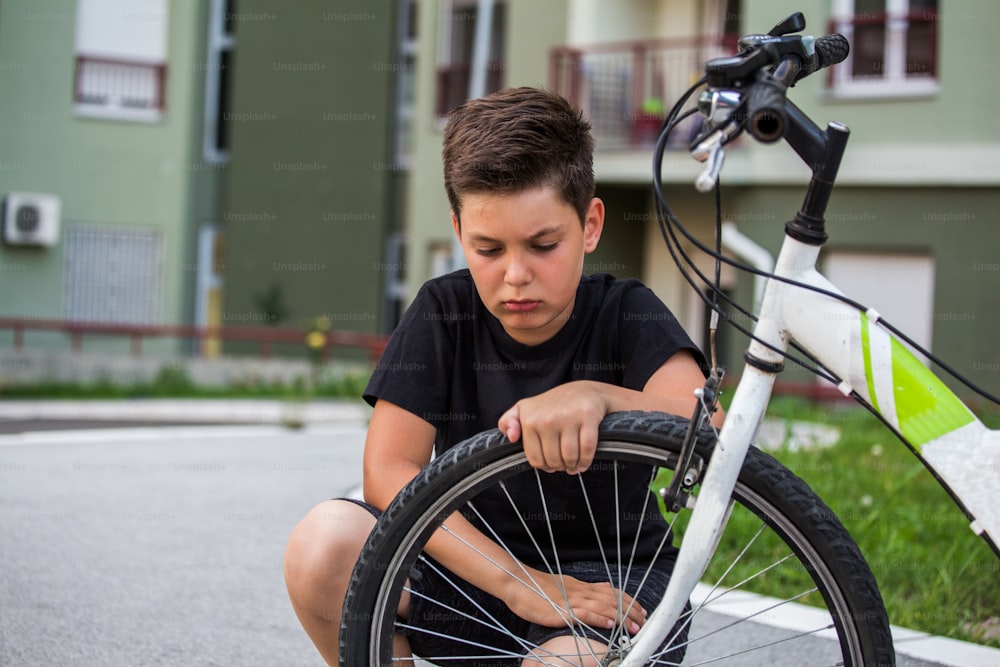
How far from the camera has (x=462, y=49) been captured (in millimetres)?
17500

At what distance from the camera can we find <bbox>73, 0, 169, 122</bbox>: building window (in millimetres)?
18359

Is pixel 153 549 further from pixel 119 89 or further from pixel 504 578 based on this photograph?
pixel 119 89

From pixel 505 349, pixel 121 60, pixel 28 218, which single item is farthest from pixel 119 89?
pixel 505 349

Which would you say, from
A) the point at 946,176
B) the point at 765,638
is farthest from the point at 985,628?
the point at 946,176

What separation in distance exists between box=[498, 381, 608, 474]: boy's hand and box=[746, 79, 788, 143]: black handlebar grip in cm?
48

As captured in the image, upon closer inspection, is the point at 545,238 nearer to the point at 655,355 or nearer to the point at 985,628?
the point at 655,355

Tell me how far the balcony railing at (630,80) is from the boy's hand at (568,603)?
1266 centimetres

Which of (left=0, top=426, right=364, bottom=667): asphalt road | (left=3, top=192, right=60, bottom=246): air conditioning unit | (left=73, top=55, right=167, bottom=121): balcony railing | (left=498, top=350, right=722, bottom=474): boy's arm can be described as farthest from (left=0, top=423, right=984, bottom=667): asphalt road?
(left=73, top=55, right=167, bottom=121): balcony railing

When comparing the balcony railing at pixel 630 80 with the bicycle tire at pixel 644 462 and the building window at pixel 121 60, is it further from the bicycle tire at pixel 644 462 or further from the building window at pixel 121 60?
the bicycle tire at pixel 644 462

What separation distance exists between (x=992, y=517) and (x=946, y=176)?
11.6 metres

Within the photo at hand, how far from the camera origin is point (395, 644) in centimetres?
212

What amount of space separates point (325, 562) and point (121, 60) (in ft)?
58.4

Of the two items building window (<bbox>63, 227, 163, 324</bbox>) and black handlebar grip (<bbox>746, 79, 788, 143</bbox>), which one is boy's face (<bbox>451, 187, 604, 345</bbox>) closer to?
black handlebar grip (<bbox>746, 79, 788, 143</bbox>)

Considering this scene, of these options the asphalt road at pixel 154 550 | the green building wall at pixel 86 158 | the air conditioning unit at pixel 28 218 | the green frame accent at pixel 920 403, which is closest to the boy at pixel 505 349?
the green frame accent at pixel 920 403
